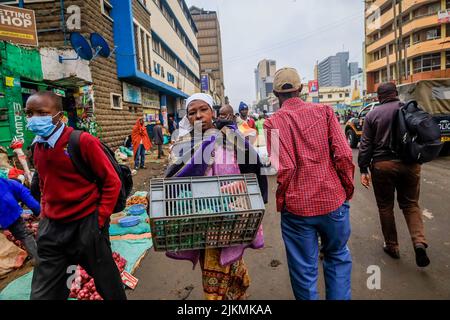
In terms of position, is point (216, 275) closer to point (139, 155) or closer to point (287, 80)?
point (287, 80)

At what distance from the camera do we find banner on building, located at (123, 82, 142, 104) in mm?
14375

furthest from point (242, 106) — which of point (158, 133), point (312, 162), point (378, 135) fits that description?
point (312, 162)

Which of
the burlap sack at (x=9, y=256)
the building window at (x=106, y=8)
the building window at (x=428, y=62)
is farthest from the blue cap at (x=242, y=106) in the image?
the building window at (x=428, y=62)

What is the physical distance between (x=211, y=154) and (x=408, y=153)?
2366mm

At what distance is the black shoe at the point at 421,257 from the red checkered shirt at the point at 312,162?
163cm

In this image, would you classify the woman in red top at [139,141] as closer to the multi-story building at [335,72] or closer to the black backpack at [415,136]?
the black backpack at [415,136]

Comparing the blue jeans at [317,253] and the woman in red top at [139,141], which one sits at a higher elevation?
the woman in red top at [139,141]

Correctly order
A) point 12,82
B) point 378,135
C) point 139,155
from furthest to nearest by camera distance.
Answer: point 139,155 → point 12,82 → point 378,135

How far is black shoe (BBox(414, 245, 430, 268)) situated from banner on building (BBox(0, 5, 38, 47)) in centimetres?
895

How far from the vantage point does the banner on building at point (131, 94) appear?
14.4m

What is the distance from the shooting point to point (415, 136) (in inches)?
124

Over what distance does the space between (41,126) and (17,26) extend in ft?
22.6

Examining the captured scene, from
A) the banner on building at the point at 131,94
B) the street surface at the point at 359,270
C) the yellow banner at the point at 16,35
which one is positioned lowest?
the street surface at the point at 359,270

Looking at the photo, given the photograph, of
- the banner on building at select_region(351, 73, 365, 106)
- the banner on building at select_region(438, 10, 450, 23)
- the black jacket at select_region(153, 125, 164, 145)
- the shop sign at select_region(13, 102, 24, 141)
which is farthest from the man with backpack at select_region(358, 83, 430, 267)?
the banner on building at select_region(351, 73, 365, 106)
